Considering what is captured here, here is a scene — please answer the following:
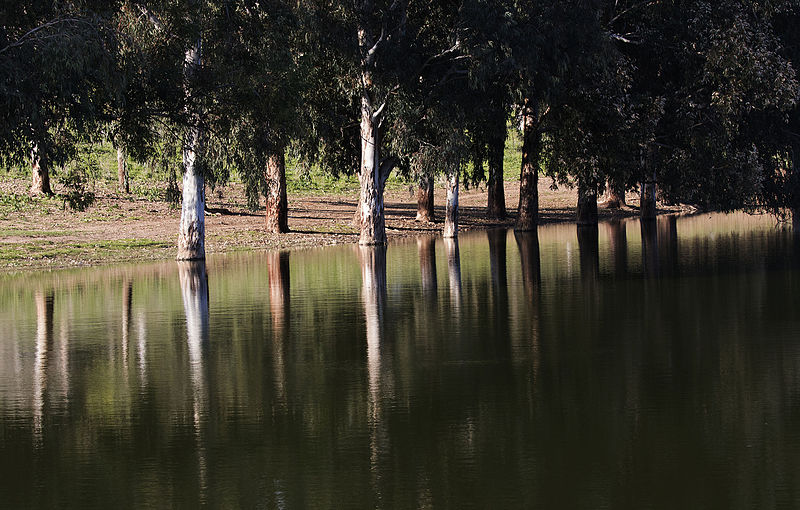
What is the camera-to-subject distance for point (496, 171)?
5200 cm

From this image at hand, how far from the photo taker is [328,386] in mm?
12883

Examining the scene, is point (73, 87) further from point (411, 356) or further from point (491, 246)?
point (491, 246)

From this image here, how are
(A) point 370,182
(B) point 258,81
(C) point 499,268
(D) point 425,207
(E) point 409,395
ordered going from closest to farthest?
(E) point 409,395 < (C) point 499,268 < (B) point 258,81 < (A) point 370,182 < (D) point 425,207

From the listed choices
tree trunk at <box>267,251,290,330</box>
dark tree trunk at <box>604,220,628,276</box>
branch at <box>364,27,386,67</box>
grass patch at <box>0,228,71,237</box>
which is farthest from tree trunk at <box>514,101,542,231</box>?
grass patch at <box>0,228,71,237</box>

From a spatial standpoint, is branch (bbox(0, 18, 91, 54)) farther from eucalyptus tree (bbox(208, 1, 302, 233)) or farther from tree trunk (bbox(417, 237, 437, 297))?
tree trunk (bbox(417, 237, 437, 297))

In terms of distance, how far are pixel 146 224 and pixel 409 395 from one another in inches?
1409

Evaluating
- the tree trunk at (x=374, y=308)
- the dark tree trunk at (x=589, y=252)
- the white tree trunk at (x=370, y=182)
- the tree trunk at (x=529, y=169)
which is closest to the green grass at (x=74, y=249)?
the white tree trunk at (x=370, y=182)

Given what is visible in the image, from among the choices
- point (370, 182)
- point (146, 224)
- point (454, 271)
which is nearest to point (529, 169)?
point (370, 182)

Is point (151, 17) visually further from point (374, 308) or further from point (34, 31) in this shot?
point (374, 308)

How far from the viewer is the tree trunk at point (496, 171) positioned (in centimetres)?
Answer: 4631

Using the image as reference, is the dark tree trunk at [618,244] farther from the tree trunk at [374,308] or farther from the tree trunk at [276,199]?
the tree trunk at [276,199]

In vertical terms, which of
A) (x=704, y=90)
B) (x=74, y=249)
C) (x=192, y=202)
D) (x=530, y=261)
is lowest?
(x=530, y=261)

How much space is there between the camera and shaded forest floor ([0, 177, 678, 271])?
37.5 m

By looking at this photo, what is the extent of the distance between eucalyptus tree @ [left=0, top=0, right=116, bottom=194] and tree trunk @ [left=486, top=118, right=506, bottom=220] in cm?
2137
